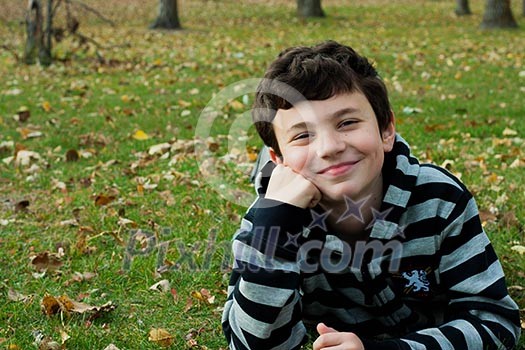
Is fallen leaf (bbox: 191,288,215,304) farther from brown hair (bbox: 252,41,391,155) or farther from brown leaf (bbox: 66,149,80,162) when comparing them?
brown leaf (bbox: 66,149,80,162)

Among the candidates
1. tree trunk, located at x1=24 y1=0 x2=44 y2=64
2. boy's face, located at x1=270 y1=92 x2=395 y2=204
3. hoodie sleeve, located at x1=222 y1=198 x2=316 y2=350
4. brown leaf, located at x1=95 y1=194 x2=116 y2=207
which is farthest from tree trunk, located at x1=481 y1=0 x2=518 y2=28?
hoodie sleeve, located at x1=222 y1=198 x2=316 y2=350

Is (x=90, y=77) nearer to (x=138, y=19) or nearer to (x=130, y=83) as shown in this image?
(x=130, y=83)

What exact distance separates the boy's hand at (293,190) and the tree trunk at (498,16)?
1484 centimetres

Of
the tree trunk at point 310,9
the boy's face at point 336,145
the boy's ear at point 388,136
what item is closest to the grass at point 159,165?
the boy's face at point 336,145

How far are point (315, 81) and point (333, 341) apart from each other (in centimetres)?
79

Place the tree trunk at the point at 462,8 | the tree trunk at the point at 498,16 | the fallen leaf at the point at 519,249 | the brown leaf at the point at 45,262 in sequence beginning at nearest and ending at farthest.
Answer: the fallen leaf at the point at 519,249 < the brown leaf at the point at 45,262 < the tree trunk at the point at 498,16 < the tree trunk at the point at 462,8

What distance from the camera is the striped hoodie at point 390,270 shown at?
2.26m

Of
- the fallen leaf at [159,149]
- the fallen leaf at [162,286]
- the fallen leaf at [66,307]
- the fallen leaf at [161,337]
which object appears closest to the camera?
the fallen leaf at [161,337]

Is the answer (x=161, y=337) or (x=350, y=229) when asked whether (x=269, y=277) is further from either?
(x=161, y=337)

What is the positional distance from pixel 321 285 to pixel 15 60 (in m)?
10.6

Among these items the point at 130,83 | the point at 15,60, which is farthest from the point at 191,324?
the point at 15,60

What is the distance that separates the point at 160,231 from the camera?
4156mm

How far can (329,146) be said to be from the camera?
2.29m

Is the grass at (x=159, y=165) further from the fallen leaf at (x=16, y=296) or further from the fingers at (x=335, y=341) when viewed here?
the fingers at (x=335, y=341)
